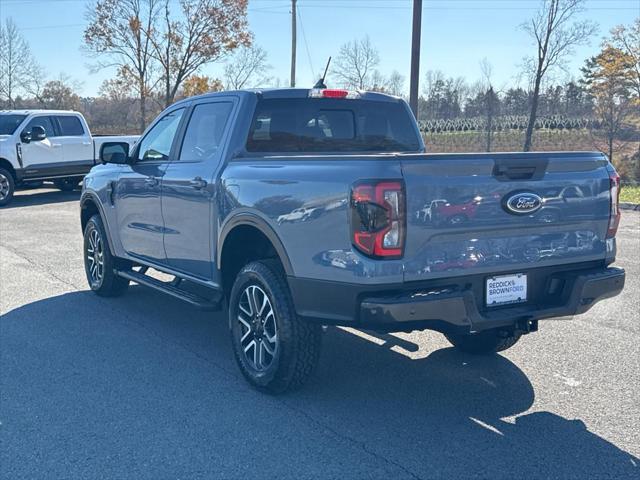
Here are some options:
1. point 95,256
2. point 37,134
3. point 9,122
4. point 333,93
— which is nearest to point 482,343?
point 333,93

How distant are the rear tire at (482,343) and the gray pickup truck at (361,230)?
0.01 meters

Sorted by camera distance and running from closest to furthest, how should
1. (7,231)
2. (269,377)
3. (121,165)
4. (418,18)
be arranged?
1. (269,377)
2. (121,165)
3. (7,231)
4. (418,18)

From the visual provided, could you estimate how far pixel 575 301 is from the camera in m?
4.07

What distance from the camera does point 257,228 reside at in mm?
4371

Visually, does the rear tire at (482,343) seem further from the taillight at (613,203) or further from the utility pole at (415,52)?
the utility pole at (415,52)

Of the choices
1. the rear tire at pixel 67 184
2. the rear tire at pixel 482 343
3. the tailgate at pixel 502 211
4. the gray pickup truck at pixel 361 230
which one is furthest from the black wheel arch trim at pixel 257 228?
the rear tire at pixel 67 184

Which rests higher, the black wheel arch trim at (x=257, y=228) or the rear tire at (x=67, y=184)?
the black wheel arch trim at (x=257, y=228)

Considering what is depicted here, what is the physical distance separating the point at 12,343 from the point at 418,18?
14827 millimetres

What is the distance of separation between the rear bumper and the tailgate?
0.40 ft

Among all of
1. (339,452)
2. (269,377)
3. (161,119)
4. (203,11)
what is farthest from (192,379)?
(203,11)

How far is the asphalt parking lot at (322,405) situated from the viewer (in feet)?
11.6

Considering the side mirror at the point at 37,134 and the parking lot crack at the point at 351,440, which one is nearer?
the parking lot crack at the point at 351,440

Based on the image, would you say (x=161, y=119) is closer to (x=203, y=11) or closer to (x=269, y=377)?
(x=269, y=377)

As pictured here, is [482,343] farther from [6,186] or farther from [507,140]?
[507,140]
